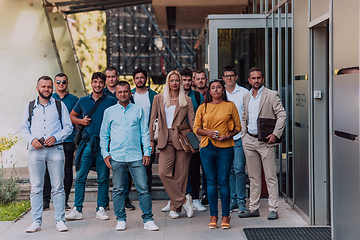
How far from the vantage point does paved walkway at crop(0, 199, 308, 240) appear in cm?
474

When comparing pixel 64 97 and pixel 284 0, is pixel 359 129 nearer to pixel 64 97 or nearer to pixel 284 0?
pixel 284 0

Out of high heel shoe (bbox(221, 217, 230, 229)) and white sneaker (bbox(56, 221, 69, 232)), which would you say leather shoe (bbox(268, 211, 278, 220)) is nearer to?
high heel shoe (bbox(221, 217, 230, 229))

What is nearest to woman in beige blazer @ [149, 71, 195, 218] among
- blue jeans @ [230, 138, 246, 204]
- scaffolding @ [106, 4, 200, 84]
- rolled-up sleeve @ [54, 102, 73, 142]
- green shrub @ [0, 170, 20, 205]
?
blue jeans @ [230, 138, 246, 204]

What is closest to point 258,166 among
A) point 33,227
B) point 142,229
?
point 142,229

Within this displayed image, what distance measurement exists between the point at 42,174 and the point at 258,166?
2.49 metres

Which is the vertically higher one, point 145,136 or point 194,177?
point 145,136

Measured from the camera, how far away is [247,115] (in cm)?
546

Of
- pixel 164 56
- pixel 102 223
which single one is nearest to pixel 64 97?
pixel 102 223

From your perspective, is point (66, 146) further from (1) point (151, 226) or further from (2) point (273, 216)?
(2) point (273, 216)

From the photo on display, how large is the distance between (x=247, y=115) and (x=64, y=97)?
2387 mm

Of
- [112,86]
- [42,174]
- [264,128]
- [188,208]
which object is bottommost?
[188,208]

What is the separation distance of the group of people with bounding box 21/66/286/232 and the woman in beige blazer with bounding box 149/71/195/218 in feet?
0.04

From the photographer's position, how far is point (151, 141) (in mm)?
5441

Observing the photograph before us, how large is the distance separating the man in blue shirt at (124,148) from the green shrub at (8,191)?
2086 mm
